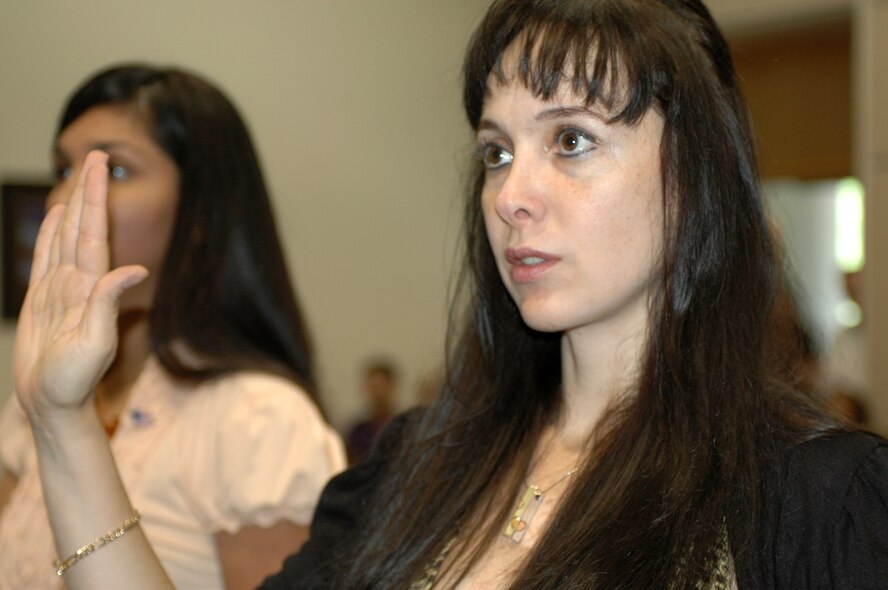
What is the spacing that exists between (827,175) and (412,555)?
465cm

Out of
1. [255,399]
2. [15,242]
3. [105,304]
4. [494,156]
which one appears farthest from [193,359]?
[15,242]

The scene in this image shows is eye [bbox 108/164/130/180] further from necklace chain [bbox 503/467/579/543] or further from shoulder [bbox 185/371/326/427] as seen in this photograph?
necklace chain [bbox 503/467/579/543]

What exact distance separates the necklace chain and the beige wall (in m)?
3.21

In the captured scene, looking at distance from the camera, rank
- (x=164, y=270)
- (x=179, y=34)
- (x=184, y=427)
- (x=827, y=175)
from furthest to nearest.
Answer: (x=827, y=175) < (x=179, y=34) < (x=164, y=270) < (x=184, y=427)

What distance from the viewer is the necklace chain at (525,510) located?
1301mm

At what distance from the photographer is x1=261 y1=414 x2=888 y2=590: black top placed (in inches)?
42.3

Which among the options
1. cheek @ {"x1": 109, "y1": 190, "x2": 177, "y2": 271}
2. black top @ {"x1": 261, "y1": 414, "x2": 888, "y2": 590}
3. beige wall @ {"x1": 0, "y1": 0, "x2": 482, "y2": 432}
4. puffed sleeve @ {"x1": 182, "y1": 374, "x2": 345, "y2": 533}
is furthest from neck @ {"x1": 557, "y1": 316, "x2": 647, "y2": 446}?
beige wall @ {"x1": 0, "y1": 0, "x2": 482, "y2": 432}

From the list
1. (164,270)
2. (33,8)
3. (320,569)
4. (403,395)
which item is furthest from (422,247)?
(320,569)

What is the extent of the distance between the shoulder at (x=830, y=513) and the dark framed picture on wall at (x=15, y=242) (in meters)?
3.41

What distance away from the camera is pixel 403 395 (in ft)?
18.0

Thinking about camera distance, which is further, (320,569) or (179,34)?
(179,34)

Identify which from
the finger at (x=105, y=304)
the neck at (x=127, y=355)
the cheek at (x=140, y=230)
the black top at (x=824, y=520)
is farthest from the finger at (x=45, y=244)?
the black top at (x=824, y=520)

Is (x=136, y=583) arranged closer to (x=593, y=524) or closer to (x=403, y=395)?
(x=593, y=524)

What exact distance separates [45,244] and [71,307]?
0.13 metres
